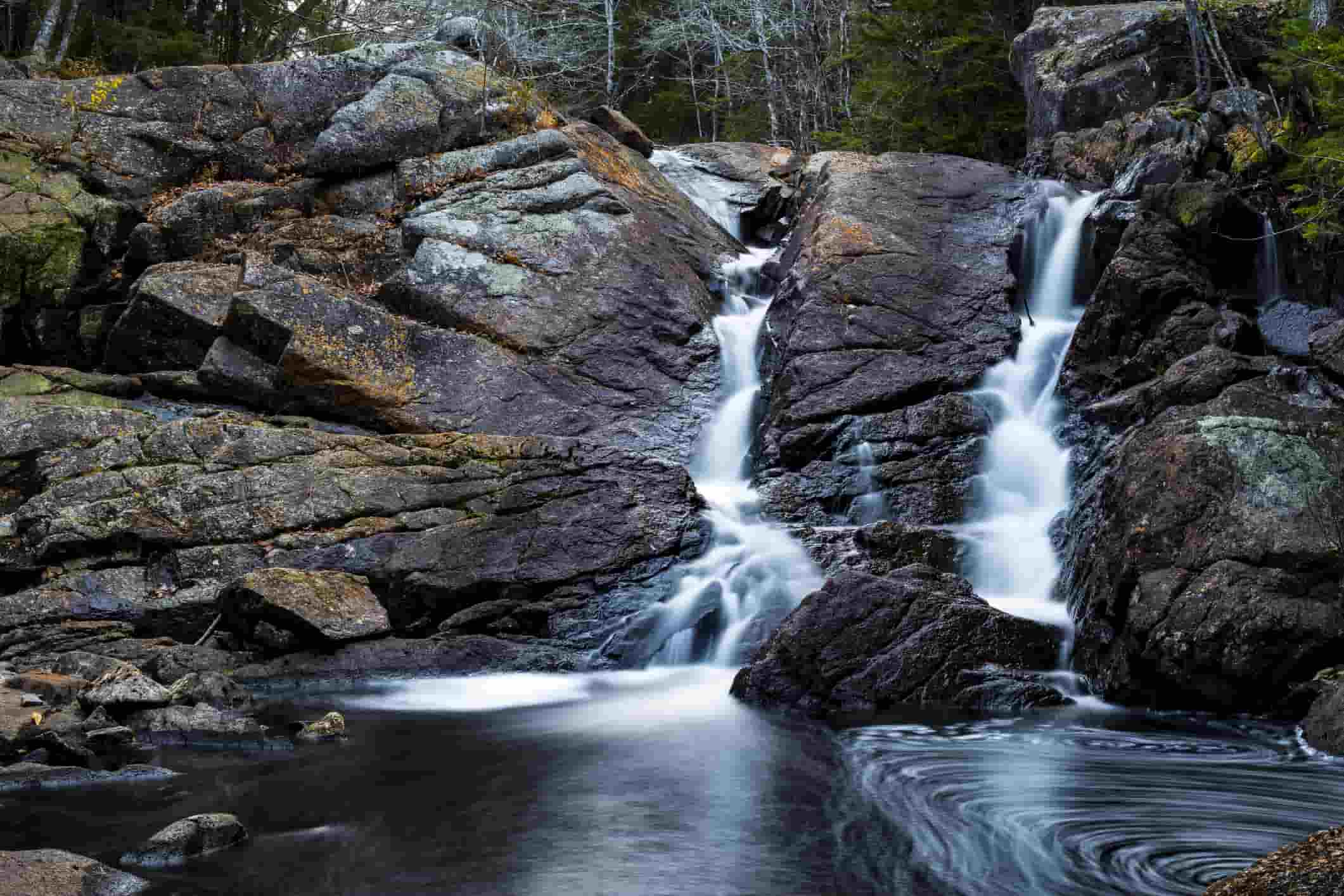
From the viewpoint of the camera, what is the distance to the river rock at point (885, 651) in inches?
352

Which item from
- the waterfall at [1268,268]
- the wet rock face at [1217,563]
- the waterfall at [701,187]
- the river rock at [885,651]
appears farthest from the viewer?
the waterfall at [701,187]

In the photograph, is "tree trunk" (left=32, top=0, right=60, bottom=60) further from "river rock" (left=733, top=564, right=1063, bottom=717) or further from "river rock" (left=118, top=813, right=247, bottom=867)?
"river rock" (left=118, top=813, right=247, bottom=867)

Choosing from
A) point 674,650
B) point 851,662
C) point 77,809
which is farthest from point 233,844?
point 674,650

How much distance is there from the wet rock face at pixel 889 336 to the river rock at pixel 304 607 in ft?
16.4

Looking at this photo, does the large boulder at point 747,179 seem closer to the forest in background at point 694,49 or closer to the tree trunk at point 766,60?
the forest in background at point 694,49

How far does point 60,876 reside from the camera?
15.4ft

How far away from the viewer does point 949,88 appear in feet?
68.3

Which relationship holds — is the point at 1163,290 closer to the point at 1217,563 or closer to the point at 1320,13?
the point at 1320,13

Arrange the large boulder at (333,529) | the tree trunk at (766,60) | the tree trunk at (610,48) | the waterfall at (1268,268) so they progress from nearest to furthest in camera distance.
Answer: the large boulder at (333,529) < the waterfall at (1268,268) < the tree trunk at (610,48) < the tree trunk at (766,60)

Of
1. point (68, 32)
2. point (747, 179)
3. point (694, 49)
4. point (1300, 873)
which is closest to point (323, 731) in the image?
point (1300, 873)

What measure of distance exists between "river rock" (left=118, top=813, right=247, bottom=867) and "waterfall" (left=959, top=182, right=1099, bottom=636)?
728 centimetres

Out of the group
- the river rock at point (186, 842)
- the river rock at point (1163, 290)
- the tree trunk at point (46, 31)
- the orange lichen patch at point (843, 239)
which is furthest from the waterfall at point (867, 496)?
the tree trunk at point (46, 31)

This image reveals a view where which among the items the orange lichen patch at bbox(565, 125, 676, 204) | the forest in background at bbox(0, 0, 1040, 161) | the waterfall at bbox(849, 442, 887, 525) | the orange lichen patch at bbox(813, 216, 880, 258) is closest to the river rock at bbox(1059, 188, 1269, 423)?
the waterfall at bbox(849, 442, 887, 525)

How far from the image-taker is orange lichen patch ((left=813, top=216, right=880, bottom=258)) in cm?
1598
